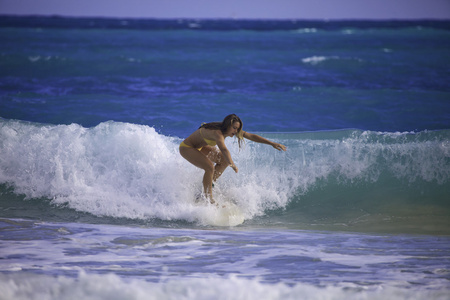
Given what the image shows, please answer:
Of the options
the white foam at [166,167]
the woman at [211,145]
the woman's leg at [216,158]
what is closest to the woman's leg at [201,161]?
the woman at [211,145]

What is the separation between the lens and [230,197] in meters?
7.11


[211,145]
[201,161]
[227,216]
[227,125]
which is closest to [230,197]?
[227,216]

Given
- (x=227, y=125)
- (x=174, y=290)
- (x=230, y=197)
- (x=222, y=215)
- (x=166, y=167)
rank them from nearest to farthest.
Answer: (x=174, y=290), (x=227, y=125), (x=222, y=215), (x=230, y=197), (x=166, y=167)

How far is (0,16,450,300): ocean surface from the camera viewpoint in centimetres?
444

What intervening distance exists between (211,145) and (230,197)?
1111 millimetres

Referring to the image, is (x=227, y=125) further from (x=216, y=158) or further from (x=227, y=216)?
(x=227, y=216)

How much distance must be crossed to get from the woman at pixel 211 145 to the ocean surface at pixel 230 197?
1.74 ft

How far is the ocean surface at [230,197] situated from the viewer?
4.44 m

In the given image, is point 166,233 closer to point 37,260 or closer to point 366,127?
point 37,260

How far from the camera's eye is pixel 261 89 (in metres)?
15.6

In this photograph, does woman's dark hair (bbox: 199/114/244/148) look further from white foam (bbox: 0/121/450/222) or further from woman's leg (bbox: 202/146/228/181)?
white foam (bbox: 0/121/450/222)

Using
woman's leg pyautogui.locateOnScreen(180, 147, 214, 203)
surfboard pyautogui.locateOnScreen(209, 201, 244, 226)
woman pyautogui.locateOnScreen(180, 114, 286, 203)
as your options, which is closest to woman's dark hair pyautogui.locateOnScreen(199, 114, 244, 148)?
woman pyautogui.locateOnScreen(180, 114, 286, 203)

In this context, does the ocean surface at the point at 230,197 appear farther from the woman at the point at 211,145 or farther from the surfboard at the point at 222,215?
the woman at the point at 211,145

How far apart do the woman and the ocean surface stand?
1.74 ft
